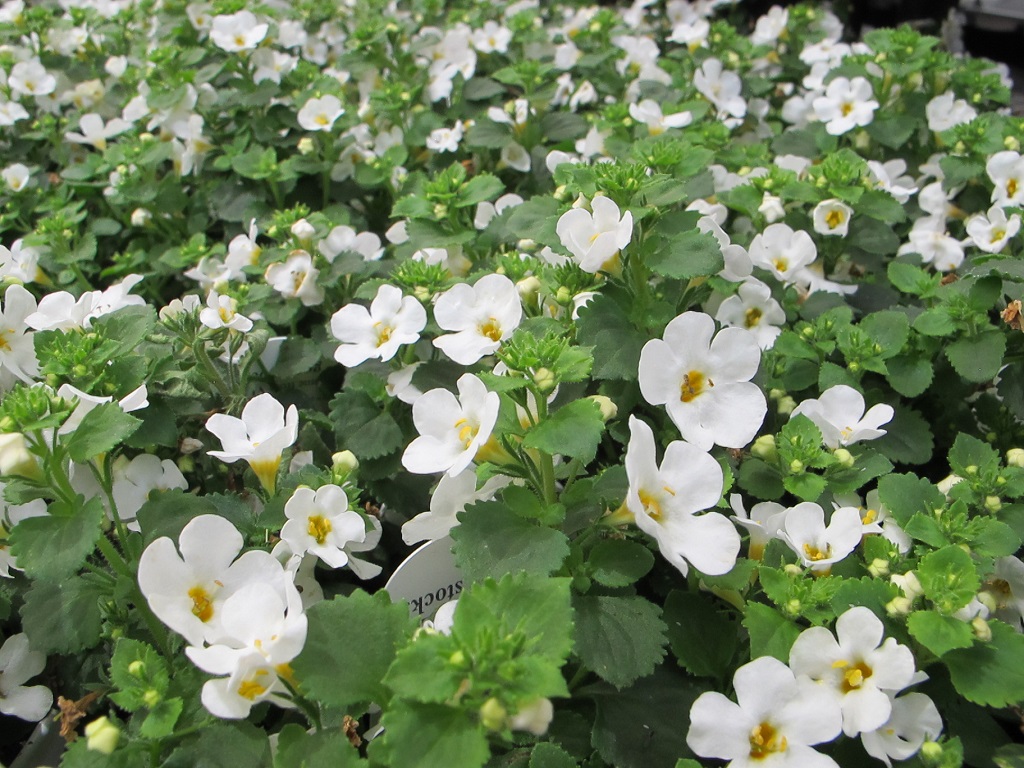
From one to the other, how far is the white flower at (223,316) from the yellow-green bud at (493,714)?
856mm

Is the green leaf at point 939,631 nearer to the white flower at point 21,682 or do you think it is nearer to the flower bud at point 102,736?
the flower bud at point 102,736

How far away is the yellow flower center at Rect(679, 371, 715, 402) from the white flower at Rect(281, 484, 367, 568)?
48cm

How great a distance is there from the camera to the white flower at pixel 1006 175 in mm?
1777

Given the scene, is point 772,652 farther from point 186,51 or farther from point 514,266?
point 186,51

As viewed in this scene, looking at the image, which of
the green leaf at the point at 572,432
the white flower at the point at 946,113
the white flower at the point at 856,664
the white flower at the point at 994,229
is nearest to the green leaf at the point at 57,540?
the green leaf at the point at 572,432

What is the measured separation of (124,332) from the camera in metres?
1.25

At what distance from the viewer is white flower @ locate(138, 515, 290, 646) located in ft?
3.09

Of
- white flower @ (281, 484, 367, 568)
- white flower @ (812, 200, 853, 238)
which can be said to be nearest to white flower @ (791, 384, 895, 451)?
white flower @ (812, 200, 853, 238)

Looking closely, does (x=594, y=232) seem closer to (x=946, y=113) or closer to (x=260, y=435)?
(x=260, y=435)

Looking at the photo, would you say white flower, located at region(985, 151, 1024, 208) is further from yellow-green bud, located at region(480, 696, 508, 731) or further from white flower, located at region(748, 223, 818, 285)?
yellow-green bud, located at region(480, 696, 508, 731)

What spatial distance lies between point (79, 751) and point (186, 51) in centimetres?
207

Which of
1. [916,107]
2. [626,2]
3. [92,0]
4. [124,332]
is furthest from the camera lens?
[626,2]

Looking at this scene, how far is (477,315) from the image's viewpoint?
127 centimetres

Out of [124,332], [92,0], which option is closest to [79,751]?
[124,332]
